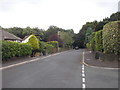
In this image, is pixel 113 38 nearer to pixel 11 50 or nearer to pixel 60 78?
pixel 60 78

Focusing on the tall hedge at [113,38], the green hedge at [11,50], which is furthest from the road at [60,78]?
the green hedge at [11,50]

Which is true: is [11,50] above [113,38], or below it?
below

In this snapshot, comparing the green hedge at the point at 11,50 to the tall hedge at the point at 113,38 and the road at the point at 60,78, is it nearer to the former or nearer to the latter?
the road at the point at 60,78

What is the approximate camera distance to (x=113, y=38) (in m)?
14.2

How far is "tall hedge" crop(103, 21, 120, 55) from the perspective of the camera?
45.8ft

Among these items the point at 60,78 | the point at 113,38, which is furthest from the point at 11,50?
the point at 113,38

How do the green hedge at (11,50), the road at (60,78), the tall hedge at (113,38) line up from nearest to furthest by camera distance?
the road at (60,78)
the tall hedge at (113,38)
the green hedge at (11,50)

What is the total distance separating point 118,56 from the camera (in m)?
14.1

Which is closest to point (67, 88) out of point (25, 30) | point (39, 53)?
point (39, 53)

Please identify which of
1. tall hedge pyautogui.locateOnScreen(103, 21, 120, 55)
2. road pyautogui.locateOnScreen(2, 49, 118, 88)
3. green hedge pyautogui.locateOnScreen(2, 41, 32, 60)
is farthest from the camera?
green hedge pyautogui.locateOnScreen(2, 41, 32, 60)

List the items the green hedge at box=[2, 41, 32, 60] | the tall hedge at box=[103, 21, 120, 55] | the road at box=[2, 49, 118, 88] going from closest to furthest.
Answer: the road at box=[2, 49, 118, 88]
the tall hedge at box=[103, 21, 120, 55]
the green hedge at box=[2, 41, 32, 60]

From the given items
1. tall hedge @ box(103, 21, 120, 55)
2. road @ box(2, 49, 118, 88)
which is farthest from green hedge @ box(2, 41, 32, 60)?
tall hedge @ box(103, 21, 120, 55)

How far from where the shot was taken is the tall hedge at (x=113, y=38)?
45.8 ft

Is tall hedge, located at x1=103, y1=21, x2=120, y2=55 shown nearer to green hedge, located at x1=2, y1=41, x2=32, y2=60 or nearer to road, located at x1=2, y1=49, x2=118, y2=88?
road, located at x1=2, y1=49, x2=118, y2=88
